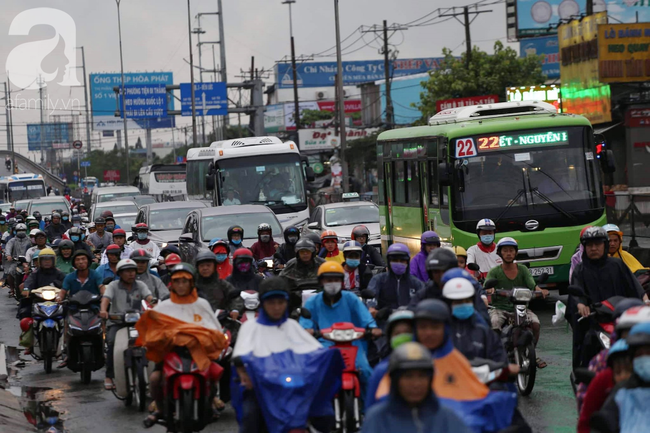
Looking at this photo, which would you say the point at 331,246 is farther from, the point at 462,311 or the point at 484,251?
the point at 462,311

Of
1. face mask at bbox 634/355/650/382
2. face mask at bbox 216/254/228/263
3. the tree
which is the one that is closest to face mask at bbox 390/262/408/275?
face mask at bbox 216/254/228/263

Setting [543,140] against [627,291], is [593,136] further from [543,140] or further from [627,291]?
[627,291]

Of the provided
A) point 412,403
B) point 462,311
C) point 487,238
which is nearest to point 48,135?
point 487,238

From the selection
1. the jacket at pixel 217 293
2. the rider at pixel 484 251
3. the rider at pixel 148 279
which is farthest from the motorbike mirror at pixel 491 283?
the rider at pixel 148 279

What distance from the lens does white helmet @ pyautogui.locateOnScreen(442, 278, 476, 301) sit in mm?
6582

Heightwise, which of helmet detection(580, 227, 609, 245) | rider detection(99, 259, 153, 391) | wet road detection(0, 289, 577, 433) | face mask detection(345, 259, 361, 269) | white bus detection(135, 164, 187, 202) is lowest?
wet road detection(0, 289, 577, 433)

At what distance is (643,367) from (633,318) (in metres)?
0.57

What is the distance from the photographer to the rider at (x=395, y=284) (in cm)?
953

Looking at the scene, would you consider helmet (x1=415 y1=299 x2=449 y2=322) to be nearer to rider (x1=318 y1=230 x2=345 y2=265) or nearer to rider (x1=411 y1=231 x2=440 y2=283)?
rider (x1=411 y1=231 x2=440 y2=283)

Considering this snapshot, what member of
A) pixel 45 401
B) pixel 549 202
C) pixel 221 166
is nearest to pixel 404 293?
pixel 45 401

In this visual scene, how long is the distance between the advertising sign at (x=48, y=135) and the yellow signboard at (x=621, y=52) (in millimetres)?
113685

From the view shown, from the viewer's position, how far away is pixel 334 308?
8398 millimetres

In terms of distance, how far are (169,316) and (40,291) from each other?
5193 millimetres

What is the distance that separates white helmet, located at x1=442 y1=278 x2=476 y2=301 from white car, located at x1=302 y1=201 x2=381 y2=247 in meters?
16.0
